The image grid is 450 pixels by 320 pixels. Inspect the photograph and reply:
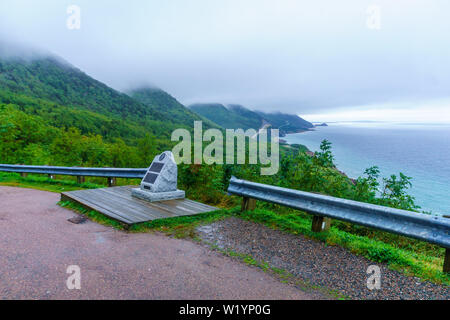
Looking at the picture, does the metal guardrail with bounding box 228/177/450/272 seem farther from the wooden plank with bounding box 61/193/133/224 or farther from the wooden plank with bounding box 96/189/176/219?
the wooden plank with bounding box 61/193/133/224

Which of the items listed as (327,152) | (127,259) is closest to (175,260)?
(127,259)

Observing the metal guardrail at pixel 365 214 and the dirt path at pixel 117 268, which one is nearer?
the dirt path at pixel 117 268


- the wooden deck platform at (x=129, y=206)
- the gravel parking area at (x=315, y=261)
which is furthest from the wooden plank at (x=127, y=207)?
the gravel parking area at (x=315, y=261)

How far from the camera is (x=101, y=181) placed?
13.3 metres

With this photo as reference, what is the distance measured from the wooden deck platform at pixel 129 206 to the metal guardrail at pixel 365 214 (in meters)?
1.42

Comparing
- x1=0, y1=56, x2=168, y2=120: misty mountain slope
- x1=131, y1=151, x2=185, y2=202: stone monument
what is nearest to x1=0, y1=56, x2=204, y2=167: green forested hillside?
x1=0, y1=56, x2=168, y2=120: misty mountain slope

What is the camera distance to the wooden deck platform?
5.61 meters

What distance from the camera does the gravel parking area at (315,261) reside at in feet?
10.5

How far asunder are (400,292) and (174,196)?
5.18 m

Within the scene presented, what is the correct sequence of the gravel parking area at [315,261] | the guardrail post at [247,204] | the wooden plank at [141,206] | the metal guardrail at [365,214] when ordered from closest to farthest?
the gravel parking area at [315,261] < the metal guardrail at [365,214] < the wooden plank at [141,206] < the guardrail post at [247,204]

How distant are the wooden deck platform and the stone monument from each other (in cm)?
16

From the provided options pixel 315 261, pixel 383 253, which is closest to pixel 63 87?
pixel 315 261

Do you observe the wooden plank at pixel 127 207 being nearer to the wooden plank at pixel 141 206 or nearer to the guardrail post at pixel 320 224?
the wooden plank at pixel 141 206
